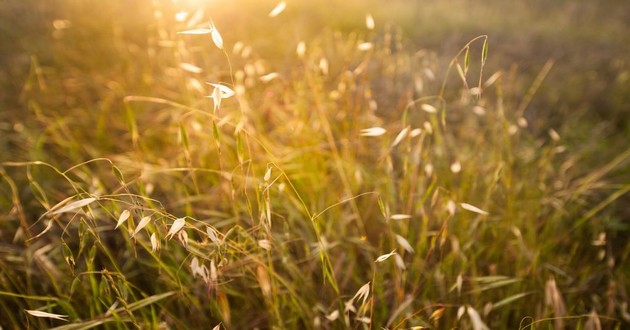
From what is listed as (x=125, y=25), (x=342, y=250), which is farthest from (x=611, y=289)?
(x=125, y=25)

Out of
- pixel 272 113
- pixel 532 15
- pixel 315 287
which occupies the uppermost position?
pixel 272 113

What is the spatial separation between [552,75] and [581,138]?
0.93 meters

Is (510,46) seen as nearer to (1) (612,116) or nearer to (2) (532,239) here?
(1) (612,116)

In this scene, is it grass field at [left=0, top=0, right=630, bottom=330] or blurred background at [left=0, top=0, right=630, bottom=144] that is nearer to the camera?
grass field at [left=0, top=0, right=630, bottom=330]

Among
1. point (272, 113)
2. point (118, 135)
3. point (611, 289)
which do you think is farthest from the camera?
point (118, 135)

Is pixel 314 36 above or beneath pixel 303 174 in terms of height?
beneath

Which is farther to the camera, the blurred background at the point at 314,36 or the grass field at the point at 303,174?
the blurred background at the point at 314,36

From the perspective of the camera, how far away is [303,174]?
1639 mm

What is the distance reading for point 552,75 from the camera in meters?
3.41

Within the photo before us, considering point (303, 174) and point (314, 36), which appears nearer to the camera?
point (303, 174)

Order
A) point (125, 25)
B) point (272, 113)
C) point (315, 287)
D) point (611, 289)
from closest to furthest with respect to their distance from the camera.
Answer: point (611, 289) < point (315, 287) < point (272, 113) < point (125, 25)

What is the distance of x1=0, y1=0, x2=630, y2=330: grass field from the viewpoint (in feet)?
3.92

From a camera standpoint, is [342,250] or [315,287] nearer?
[315,287]

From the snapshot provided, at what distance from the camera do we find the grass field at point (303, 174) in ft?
3.92
